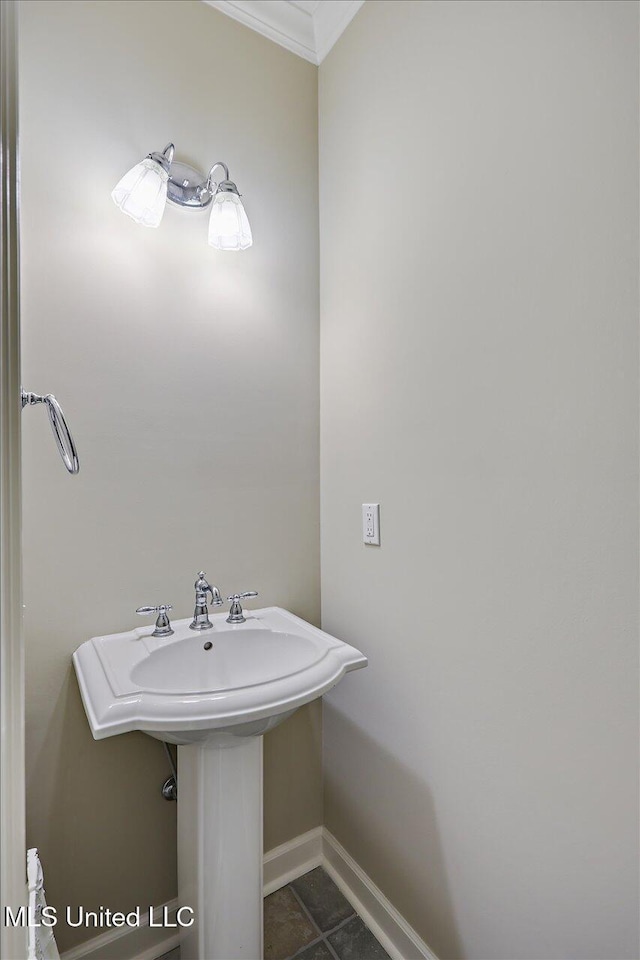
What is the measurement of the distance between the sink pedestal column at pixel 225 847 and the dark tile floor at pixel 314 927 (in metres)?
0.23

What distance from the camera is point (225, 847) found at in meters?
0.94

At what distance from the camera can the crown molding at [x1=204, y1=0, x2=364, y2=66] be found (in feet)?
4.32

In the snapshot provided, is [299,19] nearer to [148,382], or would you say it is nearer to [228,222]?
[228,222]

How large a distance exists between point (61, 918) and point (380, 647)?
0.96m

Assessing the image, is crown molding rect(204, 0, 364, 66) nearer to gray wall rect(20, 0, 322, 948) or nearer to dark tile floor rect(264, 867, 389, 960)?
gray wall rect(20, 0, 322, 948)

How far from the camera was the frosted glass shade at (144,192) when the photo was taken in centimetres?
108

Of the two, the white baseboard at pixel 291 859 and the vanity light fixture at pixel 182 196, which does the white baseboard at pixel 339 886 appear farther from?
the vanity light fixture at pixel 182 196

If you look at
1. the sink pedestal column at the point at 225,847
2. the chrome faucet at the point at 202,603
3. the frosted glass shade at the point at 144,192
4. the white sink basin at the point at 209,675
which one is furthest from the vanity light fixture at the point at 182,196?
the sink pedestal column at the point at 225,847

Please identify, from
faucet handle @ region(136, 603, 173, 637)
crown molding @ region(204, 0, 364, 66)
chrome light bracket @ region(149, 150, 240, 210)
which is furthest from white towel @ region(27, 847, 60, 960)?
crown molding @ region(204, 0, 364, 66)

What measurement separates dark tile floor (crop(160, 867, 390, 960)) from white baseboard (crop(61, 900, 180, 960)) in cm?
3

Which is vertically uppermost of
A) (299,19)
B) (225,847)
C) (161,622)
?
(299,19)

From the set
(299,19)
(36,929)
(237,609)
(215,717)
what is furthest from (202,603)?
(299,19)

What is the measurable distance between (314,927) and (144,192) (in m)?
1.93

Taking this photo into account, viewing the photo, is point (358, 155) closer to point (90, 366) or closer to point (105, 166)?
point (105, 166)
